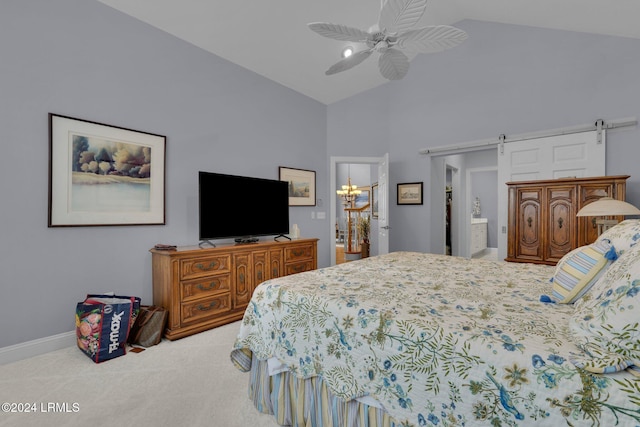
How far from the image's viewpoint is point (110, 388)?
194 centimetres

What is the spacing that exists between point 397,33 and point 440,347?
2.15 metres

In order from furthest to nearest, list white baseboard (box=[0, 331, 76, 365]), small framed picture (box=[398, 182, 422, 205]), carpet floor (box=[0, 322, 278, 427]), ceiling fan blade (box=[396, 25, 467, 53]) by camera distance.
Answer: small framed picture (box=[398, 182, 422, 205])
white baseboard (box=[0, 331, 76, 365])
ceiling fan blade (box=[396, 25, 467, 53])
carpet floor (box=[0, 322, 278, 427])

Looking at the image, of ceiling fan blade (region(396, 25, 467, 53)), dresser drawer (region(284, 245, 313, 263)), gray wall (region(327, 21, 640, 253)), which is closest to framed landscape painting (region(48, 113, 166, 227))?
dresser drawer (region(284, 245, 313, 263))

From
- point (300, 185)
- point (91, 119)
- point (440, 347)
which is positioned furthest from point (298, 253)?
point (440, 347)

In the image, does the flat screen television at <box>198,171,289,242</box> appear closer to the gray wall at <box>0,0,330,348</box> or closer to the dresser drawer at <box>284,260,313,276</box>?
the gray wall at <box>0,0,330,348</box>

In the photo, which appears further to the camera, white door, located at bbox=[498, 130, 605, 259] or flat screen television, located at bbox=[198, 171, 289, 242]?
white door, located at bbox=[498, 130, 605, 259]

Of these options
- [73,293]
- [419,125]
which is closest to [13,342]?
[73,293]

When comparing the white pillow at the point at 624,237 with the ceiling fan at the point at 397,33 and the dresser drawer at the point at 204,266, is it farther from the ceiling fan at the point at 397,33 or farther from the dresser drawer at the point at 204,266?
the dresser drawer at the point at 204,266

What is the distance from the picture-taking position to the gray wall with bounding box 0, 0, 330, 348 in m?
2.28

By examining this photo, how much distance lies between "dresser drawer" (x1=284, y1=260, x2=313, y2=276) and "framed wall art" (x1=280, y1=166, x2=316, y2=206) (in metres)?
1.00

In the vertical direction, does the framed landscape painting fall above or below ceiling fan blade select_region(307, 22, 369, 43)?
below

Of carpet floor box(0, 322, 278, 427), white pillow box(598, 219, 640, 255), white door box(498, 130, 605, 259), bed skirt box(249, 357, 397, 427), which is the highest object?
white door box(498, 130, 605, 259)

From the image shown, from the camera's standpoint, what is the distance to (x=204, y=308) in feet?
9.58

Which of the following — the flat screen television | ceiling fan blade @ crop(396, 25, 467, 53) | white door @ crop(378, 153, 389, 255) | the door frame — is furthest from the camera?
the door frame
